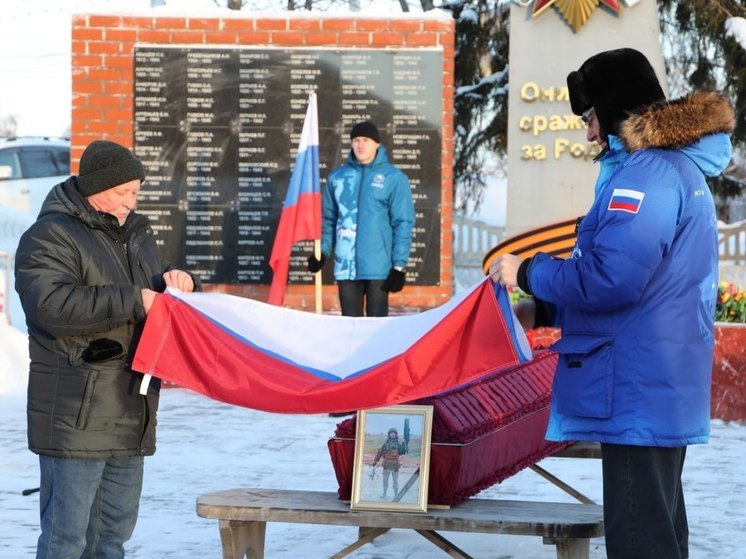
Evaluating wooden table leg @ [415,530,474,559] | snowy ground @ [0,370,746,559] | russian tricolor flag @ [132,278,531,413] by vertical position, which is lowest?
snowy ground @ [0,370,746,559]

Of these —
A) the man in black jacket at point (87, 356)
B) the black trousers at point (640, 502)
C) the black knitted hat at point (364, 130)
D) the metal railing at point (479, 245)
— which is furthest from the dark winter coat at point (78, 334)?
the metal railing at point (479, 245)

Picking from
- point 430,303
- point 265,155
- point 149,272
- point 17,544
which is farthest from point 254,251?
point 149,272

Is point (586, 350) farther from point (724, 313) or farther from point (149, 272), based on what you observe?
point (724, 313)

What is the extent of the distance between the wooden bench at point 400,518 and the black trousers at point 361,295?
4.90 meters

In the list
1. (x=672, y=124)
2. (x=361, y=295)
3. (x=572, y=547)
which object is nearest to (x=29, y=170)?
(x=361, y=295)

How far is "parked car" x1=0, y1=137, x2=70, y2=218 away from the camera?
928 inches

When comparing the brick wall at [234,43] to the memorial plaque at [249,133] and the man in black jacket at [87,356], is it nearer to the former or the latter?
the memorial plaque at [249,133]

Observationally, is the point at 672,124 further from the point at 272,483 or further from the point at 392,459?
the point at 272,483

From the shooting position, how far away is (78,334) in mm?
4008

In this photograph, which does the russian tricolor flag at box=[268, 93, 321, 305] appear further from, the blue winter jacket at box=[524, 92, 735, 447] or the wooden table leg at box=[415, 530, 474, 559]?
the blue winter jacket at box=[524, 92, 735, 447]

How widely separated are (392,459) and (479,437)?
1.20 feet

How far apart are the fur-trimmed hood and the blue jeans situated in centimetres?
195

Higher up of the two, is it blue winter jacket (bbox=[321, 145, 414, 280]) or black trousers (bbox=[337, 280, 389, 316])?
blue winter jacket (bbox=[321, 145, 414, 280])

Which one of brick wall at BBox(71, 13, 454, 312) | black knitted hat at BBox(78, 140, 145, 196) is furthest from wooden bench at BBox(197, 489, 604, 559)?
brick wall at BBox(71, 13, 454, 312)
